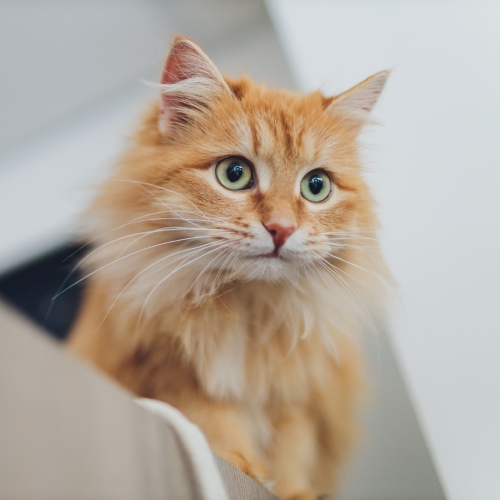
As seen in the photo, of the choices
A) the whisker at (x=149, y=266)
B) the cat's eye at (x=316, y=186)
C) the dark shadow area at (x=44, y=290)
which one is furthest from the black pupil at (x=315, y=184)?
the dark shadow area at (x=44, y=290)

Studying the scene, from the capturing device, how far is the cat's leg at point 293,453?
2.63ft

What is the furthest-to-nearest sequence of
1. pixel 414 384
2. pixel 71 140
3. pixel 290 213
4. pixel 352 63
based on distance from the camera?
A: pixel 71 140
pixel 352 63
pixel 414 384
pixel 290 213

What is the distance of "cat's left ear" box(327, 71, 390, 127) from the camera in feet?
2.78

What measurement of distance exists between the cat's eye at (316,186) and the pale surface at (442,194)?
0.47 feet

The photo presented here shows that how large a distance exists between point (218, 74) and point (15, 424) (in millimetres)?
742

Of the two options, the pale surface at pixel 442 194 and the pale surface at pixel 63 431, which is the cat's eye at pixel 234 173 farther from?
the pale surface at pixel 63 431

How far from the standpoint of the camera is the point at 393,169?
937 mm

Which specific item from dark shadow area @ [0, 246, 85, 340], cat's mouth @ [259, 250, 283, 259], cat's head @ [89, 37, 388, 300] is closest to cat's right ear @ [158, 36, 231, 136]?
cat's head @ [89, 37, 388, 300]

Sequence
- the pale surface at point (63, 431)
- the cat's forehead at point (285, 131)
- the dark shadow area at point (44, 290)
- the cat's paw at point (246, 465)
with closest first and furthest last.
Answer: the pale surface at point (63, 431)
the cat's paw at point (246, 465)
the cat's forehead at point (285, 131)
the dark shadow area at point (44, 290)

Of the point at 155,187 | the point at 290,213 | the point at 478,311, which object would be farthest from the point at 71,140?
the point at 478,311

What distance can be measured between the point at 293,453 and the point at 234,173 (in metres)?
0.55

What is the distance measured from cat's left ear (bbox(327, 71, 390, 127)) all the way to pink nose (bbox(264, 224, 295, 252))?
1.09ft

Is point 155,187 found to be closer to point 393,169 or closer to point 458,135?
point 393,169

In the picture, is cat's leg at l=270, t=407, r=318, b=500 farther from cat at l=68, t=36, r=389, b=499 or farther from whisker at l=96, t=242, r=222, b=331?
whisker at l=96, t=242, r=222, b=331
